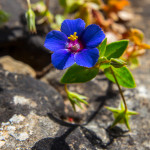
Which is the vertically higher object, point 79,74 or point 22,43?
point 79,74

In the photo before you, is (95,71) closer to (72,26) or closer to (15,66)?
(72,26)

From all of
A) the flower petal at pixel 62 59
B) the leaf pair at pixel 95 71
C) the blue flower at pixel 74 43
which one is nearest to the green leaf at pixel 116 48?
the leaf pair at pixel 95 71

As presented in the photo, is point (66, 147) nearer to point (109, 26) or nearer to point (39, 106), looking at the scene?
point (39, 106)

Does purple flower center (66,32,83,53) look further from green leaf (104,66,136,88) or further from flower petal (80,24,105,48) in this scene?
green leaf (104,66,136,88)

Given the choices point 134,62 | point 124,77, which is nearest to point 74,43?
point 124,77

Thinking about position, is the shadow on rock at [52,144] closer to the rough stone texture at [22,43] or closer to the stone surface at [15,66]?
the stone surface at [15,66]

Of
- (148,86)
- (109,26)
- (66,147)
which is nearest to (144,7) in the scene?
(109,26)

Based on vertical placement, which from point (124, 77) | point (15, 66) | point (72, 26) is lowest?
point (15, 66)

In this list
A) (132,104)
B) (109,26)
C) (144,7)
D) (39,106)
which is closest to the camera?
(39,106)
